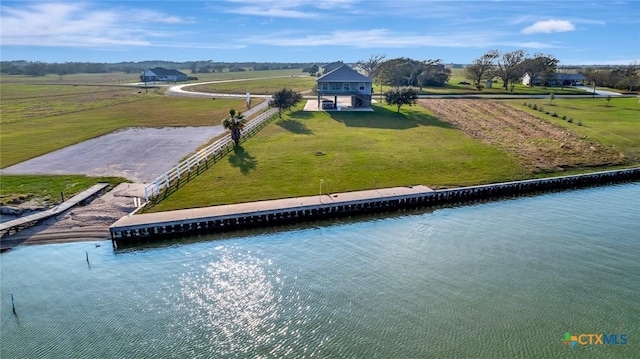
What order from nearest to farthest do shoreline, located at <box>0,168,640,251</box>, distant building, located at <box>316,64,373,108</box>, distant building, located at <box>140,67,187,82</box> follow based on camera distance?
shoreline, located at <box>0,168,640,251</box> → distant building, located at <box>316,64,373,108</box> → distant building, located at <box>140,67,187,82</box>

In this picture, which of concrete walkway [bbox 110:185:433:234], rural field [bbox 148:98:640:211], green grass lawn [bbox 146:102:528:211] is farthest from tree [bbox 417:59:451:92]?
concrete walkway [bbox 110:185:433:234]

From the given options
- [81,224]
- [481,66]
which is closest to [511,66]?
[481,66]

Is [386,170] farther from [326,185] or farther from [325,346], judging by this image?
[325,346]

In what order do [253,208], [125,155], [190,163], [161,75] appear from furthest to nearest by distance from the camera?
[161,75] → [125,155] → [190,163] → [253,208]

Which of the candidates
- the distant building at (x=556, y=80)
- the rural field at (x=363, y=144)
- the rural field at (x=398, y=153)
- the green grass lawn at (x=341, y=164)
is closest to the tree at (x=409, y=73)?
the distant building at (x=556, y=80)

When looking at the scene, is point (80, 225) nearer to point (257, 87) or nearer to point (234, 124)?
point (234, 124)

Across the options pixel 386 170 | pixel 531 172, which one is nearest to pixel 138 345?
pixel 386 170

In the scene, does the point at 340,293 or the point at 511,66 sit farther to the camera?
the point at 511,66

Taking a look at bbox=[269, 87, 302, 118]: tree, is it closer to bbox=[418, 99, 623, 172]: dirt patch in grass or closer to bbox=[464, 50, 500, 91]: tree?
bbox=[418, 99, 623, 172]: dirt patch in grass

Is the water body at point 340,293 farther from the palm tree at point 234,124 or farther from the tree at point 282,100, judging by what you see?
the tree at point 282,100
